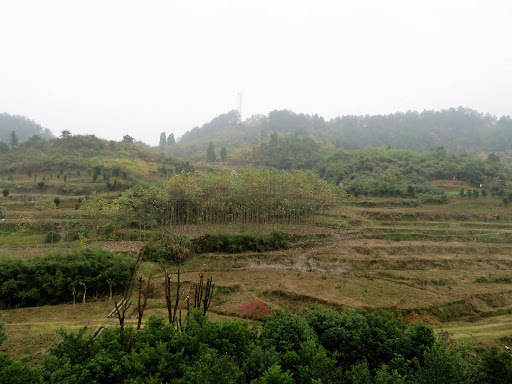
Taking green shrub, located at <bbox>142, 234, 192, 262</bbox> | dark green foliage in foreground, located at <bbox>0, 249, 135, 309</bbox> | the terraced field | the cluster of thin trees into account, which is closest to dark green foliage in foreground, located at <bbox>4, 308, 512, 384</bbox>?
the terraced field

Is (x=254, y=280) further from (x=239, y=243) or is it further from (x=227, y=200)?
(x=227, y=200)

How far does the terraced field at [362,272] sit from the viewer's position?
13254 mm

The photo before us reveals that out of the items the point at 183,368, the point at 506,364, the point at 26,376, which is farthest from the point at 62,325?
the point at 506,364

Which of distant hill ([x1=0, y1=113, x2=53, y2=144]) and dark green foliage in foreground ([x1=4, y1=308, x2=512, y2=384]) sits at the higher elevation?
distant hill ([x1=0, y1=113, x2=53, y2=144])

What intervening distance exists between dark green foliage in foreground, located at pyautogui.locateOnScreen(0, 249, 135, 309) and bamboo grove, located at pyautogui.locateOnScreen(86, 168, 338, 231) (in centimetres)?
725

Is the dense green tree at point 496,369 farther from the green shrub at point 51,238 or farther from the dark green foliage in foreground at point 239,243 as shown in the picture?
the green shrub at point 51,238

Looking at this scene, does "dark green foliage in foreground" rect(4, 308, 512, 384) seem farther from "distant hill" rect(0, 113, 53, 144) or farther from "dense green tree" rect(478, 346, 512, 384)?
"distant hill" rect(0, 113, 53, 144)

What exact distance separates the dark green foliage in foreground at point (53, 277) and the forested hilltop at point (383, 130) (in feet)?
205

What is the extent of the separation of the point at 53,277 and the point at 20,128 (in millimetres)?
117465

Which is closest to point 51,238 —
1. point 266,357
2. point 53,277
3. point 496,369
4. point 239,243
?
point 53,277

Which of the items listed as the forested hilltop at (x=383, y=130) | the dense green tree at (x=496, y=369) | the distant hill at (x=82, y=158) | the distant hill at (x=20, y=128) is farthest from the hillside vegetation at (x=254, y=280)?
the distant hill at (x=20, y=128)

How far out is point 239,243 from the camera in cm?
2138

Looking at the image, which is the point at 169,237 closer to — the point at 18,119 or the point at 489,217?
the point at 489,217

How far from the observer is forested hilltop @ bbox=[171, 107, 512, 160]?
259ft
